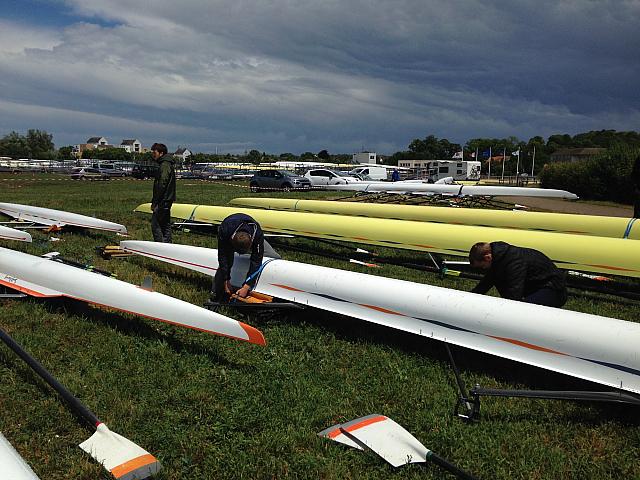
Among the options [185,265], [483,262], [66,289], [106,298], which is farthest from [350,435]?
[185,265]

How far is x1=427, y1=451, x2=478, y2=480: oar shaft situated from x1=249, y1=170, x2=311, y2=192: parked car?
2402 cm

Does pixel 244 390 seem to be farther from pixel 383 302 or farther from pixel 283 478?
pixel 383 302

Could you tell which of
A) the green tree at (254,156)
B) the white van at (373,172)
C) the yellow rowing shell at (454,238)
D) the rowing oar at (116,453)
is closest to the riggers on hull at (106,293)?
the rowing oar at (116,453)

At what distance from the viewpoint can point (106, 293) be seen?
5.18 meters

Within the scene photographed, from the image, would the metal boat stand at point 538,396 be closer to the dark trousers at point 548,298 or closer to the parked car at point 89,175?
the dark trousers at point 548,298

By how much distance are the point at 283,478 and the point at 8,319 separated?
3840 millimetres

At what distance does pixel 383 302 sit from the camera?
15.6 feet

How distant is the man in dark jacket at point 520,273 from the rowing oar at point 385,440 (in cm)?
191

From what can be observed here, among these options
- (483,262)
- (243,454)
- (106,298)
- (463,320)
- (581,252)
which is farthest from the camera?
(581,252)

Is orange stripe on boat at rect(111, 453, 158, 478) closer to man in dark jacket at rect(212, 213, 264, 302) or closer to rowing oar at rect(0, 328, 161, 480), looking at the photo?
rowing oar at rect(0, 328, 161, 480)

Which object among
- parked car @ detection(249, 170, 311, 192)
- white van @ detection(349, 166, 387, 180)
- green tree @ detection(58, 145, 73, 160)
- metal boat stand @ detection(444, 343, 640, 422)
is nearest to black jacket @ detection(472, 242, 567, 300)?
metal boat stand @ detection(444, 343, 640, 422)

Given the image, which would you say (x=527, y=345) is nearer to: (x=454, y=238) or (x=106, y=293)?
(x=454, y=238)

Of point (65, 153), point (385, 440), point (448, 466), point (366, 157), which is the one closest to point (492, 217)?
point (385, 440)

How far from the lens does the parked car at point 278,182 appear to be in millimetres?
26875
